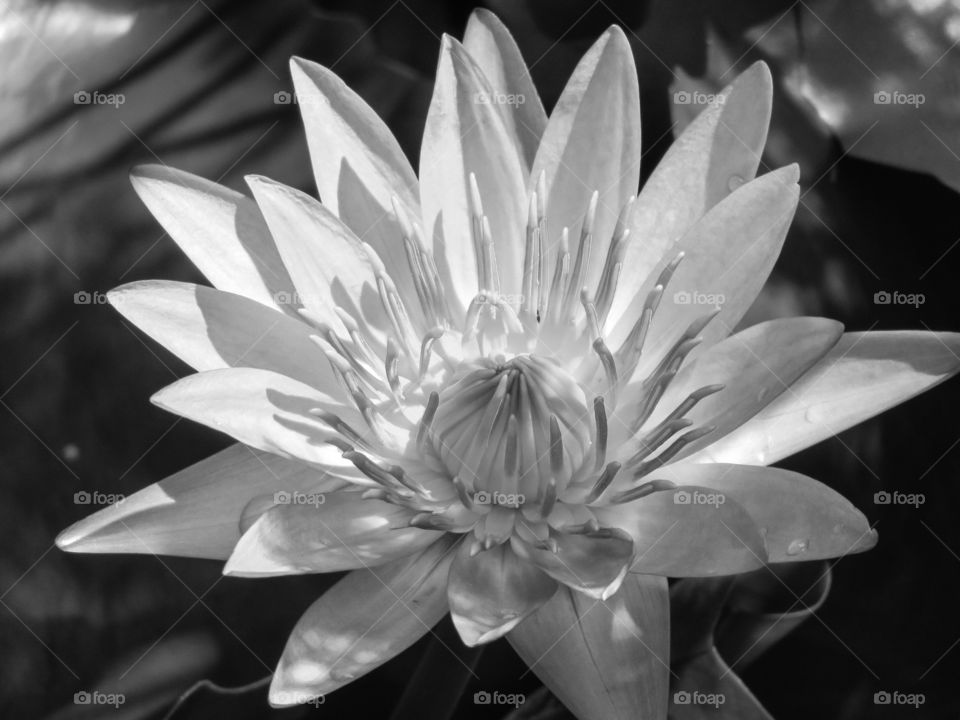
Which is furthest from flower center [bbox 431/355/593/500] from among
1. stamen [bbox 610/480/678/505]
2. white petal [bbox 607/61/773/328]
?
white petal [bbox 607/61/773/328]

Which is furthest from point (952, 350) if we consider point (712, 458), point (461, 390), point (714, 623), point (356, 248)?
point (356, 248)

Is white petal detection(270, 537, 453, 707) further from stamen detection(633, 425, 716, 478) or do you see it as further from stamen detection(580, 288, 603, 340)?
stamen detection(580, 288, 603, 340)

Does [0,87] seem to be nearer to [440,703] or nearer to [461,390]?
Answer: [461,390]

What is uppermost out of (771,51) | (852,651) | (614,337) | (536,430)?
(771,51)

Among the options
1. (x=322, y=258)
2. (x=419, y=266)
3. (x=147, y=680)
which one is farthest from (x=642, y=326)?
(x=147, y=680)

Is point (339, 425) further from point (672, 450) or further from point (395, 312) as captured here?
point (672, 450)

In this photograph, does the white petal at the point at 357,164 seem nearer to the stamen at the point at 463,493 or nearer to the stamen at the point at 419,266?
the stamen at the point at 419,266
